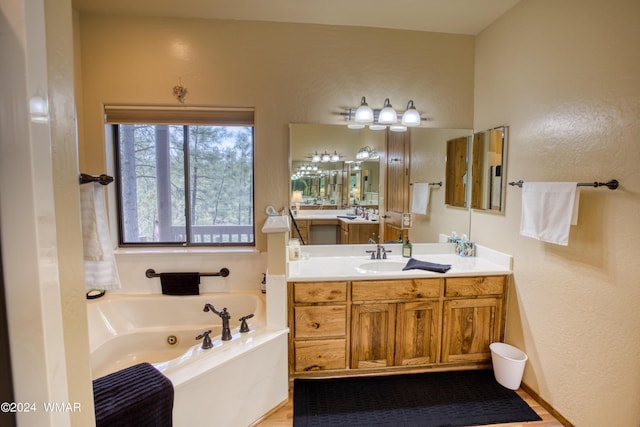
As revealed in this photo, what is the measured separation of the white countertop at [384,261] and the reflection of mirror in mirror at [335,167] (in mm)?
405

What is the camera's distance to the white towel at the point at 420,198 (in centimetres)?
289

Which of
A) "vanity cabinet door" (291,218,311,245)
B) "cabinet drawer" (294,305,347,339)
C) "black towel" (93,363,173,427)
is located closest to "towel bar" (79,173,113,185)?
"black towel" (93,363,173,427)

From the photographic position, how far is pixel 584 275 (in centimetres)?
181

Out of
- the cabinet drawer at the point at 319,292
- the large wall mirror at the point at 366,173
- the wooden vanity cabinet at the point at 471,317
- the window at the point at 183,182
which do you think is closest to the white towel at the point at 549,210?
the wooden vanity cabinet at the point at 471,317

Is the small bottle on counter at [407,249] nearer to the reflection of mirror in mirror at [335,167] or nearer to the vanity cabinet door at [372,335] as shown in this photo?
the reflection of mirror in mirror at [335,167]

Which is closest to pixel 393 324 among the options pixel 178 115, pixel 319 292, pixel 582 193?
pixel 319 292

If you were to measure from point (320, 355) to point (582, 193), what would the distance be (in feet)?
6.31

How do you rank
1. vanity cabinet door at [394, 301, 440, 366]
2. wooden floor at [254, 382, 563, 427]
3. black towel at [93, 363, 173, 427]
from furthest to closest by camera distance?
vanity cabinet door at [394, 301, 440, 366], wooden floor at [254, 382, 563, 427], black towel at [93, 363, 173, 427]

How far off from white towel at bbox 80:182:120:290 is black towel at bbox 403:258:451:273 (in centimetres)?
191

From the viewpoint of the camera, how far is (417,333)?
92.2 inches

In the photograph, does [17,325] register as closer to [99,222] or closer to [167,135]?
[99,222]

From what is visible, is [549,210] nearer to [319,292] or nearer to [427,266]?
[427,266]

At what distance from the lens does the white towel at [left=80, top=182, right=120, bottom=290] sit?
1.25 metres

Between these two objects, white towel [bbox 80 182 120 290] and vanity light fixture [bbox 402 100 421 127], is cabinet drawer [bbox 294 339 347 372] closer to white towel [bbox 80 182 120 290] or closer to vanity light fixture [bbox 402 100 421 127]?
white towel [bbox 80 182 120 290]
